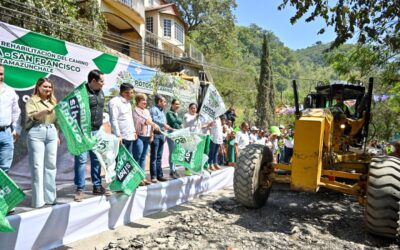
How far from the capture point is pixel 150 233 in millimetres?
4871

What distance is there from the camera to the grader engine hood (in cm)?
484

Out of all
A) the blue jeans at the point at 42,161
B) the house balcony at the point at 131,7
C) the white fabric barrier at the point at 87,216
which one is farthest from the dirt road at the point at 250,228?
the house balcony at the point at 131,7

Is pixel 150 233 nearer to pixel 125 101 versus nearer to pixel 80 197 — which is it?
pixel 80 197

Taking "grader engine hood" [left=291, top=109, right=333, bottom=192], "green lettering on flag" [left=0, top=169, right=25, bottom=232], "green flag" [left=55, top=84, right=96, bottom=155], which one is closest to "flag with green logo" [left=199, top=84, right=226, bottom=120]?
"grader engine hood" [left=291, top=109, right=333, bottom=192]

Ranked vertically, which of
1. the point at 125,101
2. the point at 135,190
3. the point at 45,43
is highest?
the point at 45,43

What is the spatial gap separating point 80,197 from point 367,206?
12.6ft

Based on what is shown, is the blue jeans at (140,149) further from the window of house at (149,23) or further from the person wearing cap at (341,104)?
the window of house at (149,23)

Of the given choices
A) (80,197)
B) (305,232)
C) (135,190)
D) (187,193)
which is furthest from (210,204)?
(80,197)

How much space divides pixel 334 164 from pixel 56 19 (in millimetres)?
8659

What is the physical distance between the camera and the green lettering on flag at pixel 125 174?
5012mm

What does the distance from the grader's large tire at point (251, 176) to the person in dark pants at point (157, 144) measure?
1604 millimetres

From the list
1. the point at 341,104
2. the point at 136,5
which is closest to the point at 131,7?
the point at 136,5

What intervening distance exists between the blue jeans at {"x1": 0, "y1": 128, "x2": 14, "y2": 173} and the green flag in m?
0.58

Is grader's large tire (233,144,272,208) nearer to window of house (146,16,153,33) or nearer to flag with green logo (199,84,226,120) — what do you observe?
flag with green logo (199,84,226,120)
